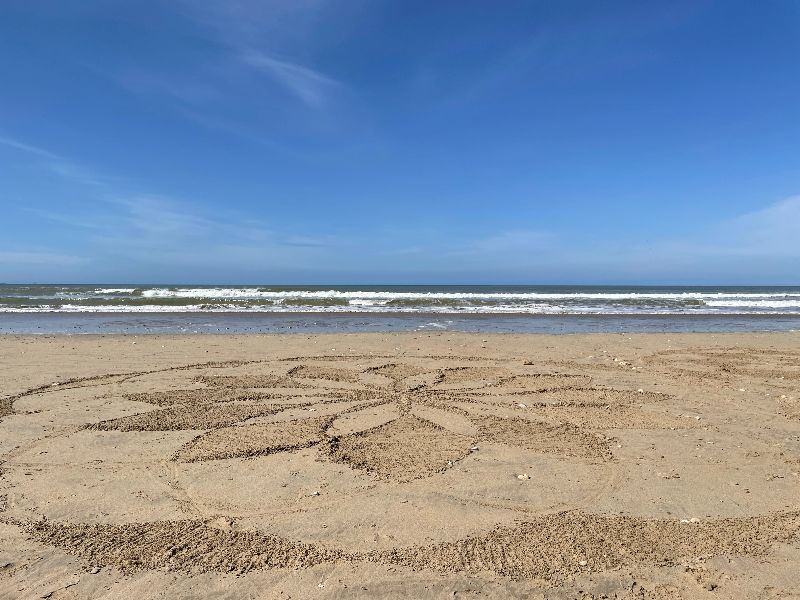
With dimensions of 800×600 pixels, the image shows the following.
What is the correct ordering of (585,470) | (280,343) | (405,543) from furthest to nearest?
(280,343) < (585,470) < (405,543)

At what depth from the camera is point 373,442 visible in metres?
5.80

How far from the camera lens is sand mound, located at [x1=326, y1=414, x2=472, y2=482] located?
196 inches

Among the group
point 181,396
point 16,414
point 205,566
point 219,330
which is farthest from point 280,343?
point 205,566

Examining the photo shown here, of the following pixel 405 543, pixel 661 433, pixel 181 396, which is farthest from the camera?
pixel 181 396

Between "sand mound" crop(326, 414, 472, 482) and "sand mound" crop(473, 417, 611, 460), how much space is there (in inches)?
18.0

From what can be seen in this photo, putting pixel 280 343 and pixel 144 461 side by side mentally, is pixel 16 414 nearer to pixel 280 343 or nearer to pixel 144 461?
pixel 144 461

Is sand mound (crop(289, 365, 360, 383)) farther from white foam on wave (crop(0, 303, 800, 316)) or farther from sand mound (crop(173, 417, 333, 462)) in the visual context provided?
white foam on wave (crop(0, 303, 800, 316))

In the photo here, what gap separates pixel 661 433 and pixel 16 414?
7.95 m

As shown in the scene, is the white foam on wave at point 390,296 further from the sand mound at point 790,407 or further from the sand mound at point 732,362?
the sand mound at point 790,407

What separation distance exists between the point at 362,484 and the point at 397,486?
30cm

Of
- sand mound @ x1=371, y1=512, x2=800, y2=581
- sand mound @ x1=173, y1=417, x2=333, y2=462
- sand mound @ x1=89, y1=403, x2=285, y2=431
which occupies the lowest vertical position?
sand mound @ x1=371, y1=512, x2=800, y2=581

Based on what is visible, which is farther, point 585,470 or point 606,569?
point 585,470

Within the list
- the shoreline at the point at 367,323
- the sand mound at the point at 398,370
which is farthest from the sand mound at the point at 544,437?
the shoreline at the point at 367,323

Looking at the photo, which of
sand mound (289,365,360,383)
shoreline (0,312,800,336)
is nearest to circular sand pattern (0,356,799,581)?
sand mound (289,365,360,383)
